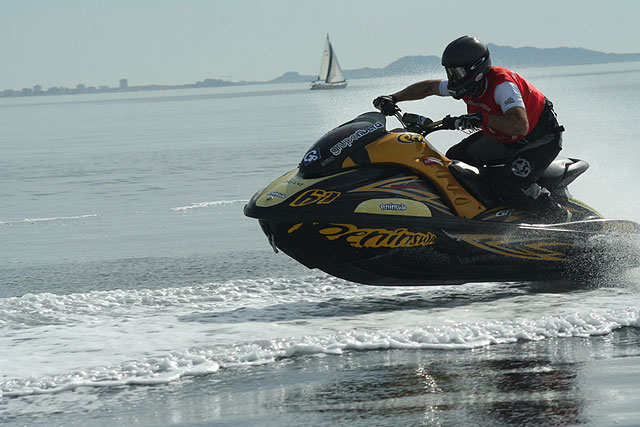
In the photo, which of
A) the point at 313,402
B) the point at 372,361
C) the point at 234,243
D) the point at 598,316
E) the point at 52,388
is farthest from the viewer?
the point at 234,243

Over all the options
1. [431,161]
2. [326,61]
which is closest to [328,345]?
[431,161]

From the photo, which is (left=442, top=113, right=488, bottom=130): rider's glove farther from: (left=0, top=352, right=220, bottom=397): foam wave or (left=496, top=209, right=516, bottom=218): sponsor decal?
(left=0, top=352, right=220, bottom=397): foam wave

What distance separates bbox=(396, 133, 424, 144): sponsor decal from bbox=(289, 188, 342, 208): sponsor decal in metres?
0.54

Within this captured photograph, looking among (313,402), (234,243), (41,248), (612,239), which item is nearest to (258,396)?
(313,402)

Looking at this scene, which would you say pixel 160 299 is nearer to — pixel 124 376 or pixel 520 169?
pixel 124 376

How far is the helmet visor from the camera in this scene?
5.16m

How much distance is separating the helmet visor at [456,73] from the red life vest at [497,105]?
0.17 metres

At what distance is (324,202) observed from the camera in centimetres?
486

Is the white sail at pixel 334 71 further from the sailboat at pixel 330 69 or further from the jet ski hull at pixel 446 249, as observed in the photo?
the jet ski hull at pixel 446 249

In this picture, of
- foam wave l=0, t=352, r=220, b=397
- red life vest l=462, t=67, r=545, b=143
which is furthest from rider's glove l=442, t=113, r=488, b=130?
foam wave l=0, t=352, r=220, b=397

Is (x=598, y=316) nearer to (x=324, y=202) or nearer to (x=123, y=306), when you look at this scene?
(x=324, y=202)

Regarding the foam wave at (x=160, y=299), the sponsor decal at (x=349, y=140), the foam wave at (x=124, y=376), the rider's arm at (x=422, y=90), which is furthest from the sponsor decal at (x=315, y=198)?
the rider's arm at (x=422, y=90)

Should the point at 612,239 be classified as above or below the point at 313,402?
above

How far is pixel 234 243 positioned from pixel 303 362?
12.3 ft
